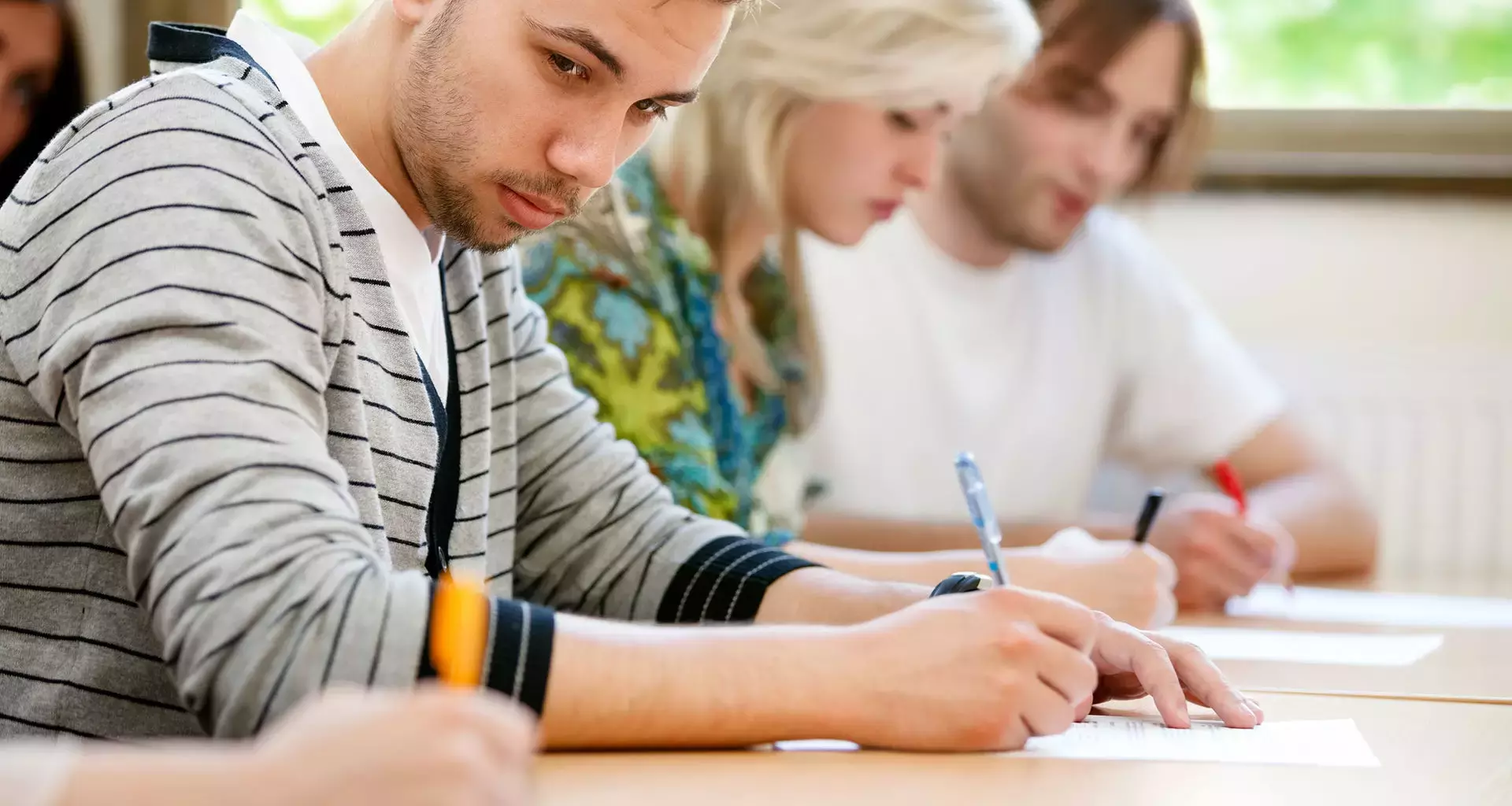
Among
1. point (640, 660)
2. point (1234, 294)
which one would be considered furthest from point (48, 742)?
point (1234, 294)

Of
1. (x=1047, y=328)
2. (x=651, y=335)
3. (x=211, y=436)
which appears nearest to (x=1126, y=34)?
(x=1047, y=328)

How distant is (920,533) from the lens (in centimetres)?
184

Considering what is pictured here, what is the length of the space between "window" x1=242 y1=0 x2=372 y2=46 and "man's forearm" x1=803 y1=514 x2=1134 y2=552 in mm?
1271

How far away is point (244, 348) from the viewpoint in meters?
0.74

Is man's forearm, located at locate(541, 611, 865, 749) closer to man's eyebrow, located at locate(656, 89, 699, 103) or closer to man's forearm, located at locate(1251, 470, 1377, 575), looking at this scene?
A: man's eyebrow, located at locate(656, 89, 699, 103)

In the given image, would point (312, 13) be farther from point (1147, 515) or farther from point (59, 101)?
point (1147, 515)

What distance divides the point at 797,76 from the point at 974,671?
1.10 metres

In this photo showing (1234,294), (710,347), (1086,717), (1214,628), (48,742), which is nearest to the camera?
(48,742)

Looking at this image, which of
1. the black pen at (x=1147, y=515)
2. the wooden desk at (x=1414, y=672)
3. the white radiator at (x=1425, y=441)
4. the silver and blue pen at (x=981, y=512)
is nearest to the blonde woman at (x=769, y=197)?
the black pen at (x=1147, y=515)

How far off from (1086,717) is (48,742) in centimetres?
61

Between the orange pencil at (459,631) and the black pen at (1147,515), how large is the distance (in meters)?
0.98

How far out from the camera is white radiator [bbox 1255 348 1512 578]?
7.68 ft

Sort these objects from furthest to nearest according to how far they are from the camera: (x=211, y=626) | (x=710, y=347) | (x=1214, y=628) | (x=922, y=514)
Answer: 1. (x=922, y=514)
2. (x=710, y=347)
3. (x=1214, y=628)
4. (x=211, y=626)

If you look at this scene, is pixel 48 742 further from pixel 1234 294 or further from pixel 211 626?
pixel 1234 294
